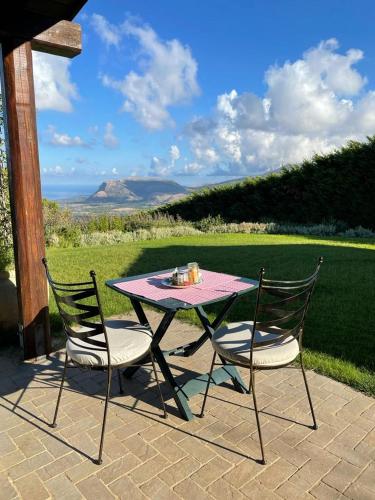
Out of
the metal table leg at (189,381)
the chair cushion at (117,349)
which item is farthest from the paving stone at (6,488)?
the metal table leg at (189,381)

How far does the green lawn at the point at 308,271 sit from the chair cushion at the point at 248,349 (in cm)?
100

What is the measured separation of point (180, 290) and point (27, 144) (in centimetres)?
202

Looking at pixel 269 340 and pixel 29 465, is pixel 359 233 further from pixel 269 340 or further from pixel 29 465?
pixel 29 465

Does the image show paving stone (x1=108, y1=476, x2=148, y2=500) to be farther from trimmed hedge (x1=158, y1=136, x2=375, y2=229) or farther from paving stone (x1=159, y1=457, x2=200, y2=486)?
trimmed hedge (x1=158, y1=136, x2=375, y2=229)

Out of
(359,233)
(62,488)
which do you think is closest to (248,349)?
(62,488)

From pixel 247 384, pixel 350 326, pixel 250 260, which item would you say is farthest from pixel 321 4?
pixel 247 384

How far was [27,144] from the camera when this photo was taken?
138 inches

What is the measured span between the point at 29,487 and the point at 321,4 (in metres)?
12.3

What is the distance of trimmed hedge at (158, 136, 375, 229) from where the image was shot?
13.1 m

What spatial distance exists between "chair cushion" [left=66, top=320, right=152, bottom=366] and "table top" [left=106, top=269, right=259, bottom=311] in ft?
0.92

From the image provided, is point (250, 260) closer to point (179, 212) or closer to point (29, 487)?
point (29, 487)

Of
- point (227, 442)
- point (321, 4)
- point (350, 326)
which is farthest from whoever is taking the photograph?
point (321, 4)

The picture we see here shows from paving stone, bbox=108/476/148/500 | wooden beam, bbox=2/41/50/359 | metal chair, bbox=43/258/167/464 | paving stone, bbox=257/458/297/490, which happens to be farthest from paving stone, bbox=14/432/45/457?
paving stone, bbox=257/458/297/490

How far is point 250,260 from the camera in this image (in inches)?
311
